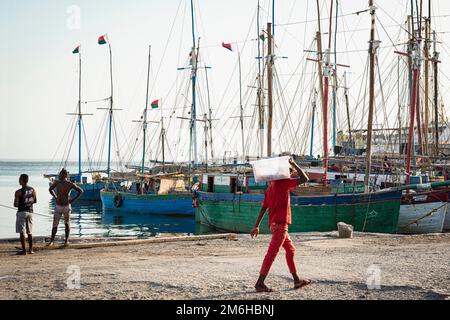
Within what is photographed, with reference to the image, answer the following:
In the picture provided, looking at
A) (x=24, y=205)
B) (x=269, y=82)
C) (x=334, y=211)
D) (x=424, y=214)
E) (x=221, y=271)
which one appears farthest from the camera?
(x=269, y=82)

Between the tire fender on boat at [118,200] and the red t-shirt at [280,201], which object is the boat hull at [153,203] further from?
the red t-shirt at [280,201]

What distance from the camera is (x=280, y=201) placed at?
7.86 meters

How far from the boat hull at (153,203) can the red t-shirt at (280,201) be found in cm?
3057

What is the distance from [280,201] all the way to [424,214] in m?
17.5

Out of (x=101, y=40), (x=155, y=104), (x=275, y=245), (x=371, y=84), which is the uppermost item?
(x=101, y=40)

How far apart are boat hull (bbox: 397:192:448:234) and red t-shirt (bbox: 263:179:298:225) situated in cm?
1703

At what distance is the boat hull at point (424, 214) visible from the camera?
23047 mm

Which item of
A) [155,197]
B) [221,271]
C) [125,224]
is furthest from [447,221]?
[155,197]

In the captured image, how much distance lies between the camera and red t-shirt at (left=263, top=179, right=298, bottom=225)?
779cm

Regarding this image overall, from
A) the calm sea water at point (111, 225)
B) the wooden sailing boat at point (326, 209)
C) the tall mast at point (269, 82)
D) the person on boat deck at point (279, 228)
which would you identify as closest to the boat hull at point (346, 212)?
the wooden sailing boat at point (326, 209)

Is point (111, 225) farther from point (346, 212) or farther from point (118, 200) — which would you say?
point (346, 212)

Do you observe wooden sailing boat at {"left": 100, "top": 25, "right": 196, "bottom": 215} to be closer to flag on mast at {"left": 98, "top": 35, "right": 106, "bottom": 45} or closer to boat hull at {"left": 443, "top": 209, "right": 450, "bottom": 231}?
flag on mast at {"left": 98, "top": 35, "right": 106, "bottom": 45}

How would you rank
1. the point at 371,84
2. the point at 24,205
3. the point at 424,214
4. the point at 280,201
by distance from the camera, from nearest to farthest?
the point at 280,201, the point at 24,205, the point at 371,84, the point at 424,214
